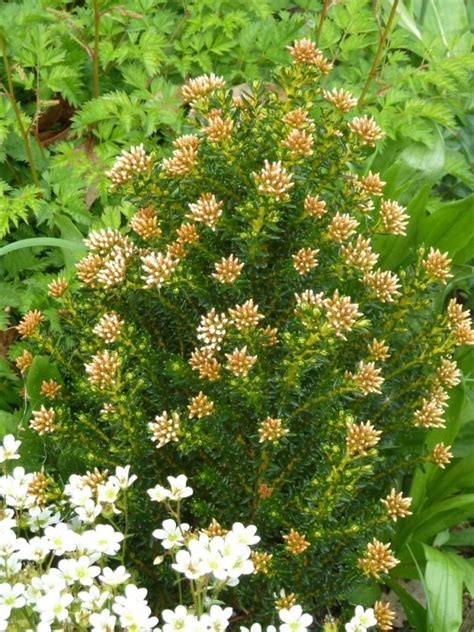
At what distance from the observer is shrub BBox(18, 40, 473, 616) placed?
223cm

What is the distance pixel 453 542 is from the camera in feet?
9.90

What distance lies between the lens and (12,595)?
6.70 feet

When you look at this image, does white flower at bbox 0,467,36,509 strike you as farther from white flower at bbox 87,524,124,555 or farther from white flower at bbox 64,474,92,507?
white flower at bbox 87,524,124,555

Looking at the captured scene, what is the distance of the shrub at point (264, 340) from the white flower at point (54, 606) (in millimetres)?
383

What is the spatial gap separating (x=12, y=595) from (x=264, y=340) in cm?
88

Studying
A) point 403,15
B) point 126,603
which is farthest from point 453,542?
point 403,15

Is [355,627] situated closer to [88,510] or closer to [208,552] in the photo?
[208,552]

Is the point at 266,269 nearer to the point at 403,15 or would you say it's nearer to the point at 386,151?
the point at 386,151

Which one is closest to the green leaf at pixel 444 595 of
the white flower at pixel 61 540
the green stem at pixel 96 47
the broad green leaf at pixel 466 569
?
the broad green leaf at pixel 466 569

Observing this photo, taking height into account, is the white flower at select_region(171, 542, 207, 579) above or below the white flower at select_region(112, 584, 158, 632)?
above

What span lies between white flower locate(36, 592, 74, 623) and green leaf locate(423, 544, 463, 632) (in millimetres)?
1109

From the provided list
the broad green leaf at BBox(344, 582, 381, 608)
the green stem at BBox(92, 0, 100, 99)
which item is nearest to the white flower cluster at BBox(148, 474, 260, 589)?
the broad green leaf at BBox(344, 582, 381, 608)

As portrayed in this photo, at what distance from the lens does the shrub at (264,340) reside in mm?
2230

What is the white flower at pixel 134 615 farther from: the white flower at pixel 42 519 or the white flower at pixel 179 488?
the white flower at pixel 42 519
